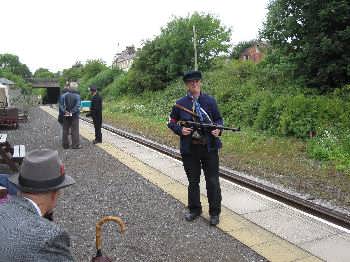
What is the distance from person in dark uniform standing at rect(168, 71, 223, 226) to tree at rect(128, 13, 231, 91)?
28.3 metres

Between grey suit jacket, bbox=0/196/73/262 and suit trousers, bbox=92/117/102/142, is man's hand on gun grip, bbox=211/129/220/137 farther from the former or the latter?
suit trousers, bbox=92/117/102/142

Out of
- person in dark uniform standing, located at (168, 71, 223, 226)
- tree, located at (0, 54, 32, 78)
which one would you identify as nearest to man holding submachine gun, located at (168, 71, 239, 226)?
person in dark uniform standing, located at (168, 71, 223, 226)

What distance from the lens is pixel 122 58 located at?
104000mm

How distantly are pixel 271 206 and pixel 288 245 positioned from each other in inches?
61.6

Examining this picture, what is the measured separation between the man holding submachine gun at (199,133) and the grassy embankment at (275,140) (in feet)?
7.56

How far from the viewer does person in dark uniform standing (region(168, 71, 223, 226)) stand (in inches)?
220

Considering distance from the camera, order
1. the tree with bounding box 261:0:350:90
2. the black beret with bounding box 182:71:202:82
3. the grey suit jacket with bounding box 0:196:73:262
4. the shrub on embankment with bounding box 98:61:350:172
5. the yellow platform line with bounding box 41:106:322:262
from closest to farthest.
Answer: the grey suit jacket with bounding box 0:196:73:262 < the yellow platform line with bounding box 41:106:322:262 < the black beret with bounding box 182:71:202:82 < the shrub on embankment with bounding box 98:61:350:172 < the tree with bounding box 261:0:350:90

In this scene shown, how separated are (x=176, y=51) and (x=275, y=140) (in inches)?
888

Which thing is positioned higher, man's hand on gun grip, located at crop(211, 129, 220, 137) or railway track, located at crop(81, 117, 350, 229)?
man's hand on gun grip, located at crop(211, 129, 220, 137)

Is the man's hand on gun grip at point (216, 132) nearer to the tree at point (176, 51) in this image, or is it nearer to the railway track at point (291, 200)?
the railway track at point (291, 200)

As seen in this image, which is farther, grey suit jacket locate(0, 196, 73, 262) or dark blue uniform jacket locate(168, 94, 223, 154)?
dark blue uniform jacket locate(168, 94, 223, 154)

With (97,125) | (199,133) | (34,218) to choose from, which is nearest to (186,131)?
(199,133)

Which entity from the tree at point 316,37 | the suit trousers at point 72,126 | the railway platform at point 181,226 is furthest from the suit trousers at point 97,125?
the tree at point 316,37

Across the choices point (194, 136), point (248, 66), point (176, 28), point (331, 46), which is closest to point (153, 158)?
point (194, 136)
